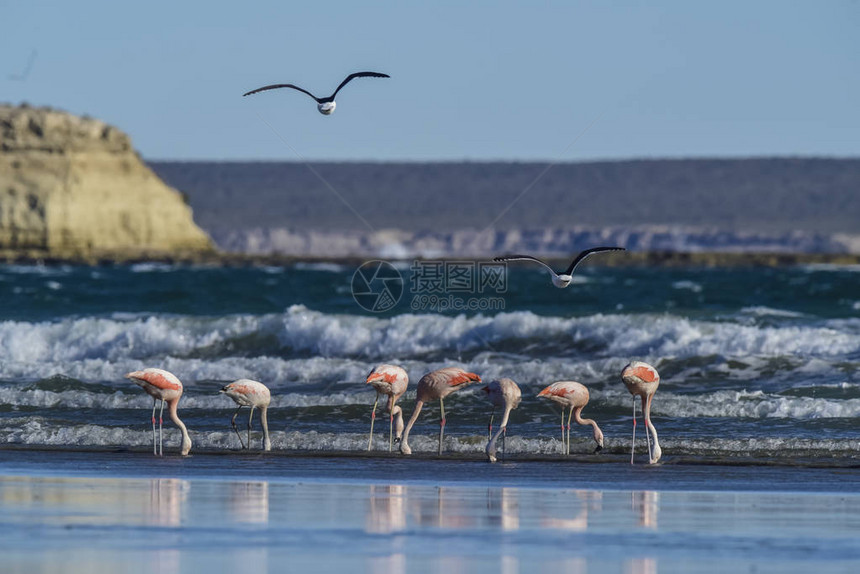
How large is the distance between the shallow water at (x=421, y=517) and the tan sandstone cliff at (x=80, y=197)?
86.1 m

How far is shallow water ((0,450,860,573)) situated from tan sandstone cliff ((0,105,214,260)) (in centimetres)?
8607

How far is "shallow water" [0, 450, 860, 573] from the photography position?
10883 millimetres

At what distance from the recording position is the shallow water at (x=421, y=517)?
10.9m

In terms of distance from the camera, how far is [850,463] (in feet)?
57.5

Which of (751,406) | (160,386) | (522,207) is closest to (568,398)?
(751,406)

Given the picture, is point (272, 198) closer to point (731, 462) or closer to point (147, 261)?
point (147, 261)

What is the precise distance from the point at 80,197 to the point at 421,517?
93.9 meters

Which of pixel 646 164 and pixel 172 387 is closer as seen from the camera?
pixel 172 387

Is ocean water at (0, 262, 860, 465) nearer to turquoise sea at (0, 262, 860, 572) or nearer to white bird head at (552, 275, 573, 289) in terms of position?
turquoise sea at (0, 262, 860, 572)

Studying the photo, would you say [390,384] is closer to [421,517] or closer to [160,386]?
[160,386]

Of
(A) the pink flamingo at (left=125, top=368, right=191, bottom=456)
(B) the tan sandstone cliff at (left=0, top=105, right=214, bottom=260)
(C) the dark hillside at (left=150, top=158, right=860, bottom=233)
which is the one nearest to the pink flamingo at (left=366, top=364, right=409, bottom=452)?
(A) the pink flamingo at (left=125, top=368, right=191, bottom=456)

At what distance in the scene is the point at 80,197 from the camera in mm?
103500

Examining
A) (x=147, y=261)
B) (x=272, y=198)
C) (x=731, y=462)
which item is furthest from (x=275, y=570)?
(x=272, y=198)

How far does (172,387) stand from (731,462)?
23.3 ft
